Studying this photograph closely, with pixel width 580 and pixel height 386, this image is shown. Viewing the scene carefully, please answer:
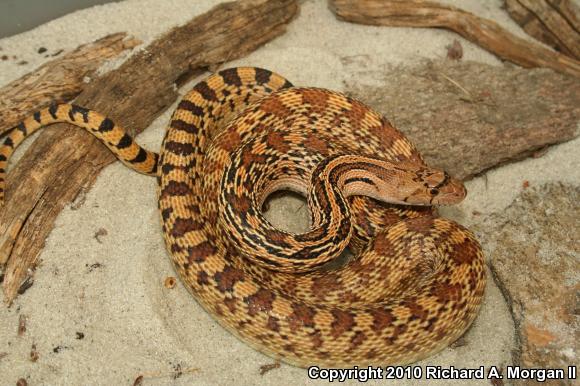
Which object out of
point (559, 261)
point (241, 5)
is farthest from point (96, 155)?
point (559, 261)

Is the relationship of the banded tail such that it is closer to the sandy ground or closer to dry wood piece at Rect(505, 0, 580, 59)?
the sandy ground

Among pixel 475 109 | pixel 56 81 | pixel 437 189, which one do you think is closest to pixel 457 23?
pixel 475 109

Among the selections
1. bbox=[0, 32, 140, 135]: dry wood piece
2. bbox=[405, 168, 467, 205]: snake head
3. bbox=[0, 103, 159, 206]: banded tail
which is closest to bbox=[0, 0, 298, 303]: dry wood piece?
bbox=[0, 103, 159, 206]: banded tail

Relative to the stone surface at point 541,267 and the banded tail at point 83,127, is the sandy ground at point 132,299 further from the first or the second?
the banded tail at point 83,127

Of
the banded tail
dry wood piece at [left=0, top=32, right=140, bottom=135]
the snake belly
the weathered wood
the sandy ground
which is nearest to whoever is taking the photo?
the snake belly

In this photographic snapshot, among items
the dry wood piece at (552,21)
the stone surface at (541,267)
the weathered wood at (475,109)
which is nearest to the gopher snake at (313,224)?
the stone surface at (541,267)

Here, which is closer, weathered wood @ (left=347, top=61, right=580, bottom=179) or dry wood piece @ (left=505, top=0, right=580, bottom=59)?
weathered wood @ (left=347, top=61, right=580, bottom=179)

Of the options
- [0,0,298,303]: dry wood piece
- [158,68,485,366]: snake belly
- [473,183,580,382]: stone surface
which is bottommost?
[473,183,580,382]: stone surface
